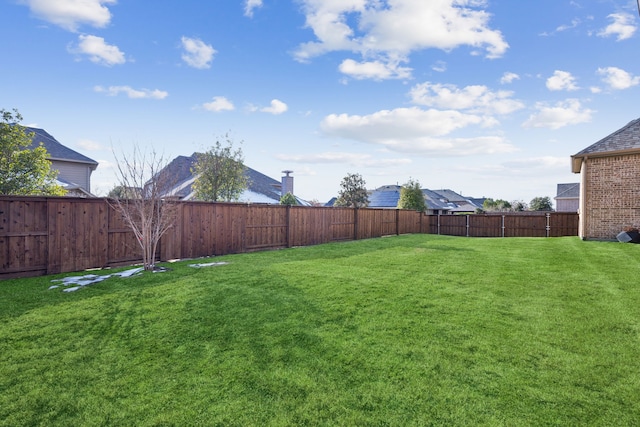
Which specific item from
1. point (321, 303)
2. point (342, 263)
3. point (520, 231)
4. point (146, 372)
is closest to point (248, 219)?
point (342, 263)

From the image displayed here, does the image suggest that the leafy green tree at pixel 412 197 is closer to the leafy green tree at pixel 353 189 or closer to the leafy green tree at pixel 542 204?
the leafy green tree at pixel 353 189

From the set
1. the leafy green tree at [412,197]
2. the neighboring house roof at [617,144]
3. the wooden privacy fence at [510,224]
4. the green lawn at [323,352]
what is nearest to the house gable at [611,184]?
the neighboring house roof at [617,144]

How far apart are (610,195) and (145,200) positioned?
15663 mm

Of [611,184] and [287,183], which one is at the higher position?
[287,183]

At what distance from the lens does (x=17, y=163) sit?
11492 mm

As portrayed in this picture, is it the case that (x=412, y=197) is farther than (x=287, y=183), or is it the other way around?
(x=287, y=183)

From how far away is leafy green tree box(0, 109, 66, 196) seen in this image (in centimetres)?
1134

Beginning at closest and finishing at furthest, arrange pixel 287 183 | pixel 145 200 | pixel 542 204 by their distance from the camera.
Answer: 1. pixel 145 200
2. pixel 287 183
3. pixel 542 204

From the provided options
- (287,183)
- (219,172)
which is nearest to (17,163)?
(219,172)

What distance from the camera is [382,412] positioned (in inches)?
100

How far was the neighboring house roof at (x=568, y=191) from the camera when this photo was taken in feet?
107

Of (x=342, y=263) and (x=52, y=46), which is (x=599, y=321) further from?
(x=52, y=46)

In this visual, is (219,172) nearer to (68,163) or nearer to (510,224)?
(68,163)

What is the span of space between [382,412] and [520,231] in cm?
2144
